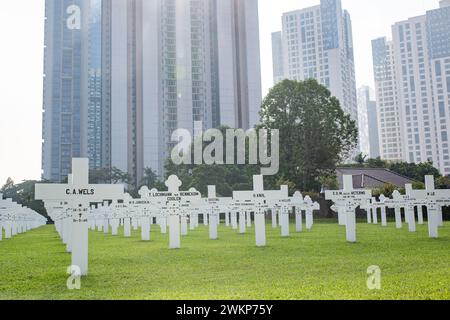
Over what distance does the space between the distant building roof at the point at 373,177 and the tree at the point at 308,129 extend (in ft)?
14.2

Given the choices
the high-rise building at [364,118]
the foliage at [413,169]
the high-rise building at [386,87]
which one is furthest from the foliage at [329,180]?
the high-rise building at [364,118]

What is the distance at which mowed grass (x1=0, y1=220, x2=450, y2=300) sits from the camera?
690 cm

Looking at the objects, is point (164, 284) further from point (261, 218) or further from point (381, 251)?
point (261, 218)

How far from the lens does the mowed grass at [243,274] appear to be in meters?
6.90

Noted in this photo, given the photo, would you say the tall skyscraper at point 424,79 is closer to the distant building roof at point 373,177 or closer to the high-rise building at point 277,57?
the distant building roof at point 373,177

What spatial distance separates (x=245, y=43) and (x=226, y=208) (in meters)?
35.8

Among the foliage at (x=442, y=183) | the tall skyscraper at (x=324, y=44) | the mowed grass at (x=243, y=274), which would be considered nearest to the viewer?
the mowed grass at (x=243, y=274)

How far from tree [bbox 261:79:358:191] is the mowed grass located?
23.8 m

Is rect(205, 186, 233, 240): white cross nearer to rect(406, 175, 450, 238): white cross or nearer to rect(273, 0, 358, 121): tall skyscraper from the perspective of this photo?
rect(406, 175, 450, 238): white cross

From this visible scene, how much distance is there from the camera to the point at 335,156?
3741cm

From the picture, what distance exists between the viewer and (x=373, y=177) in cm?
4288

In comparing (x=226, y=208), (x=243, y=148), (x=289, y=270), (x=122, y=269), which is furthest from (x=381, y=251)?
(x=243, y=148)

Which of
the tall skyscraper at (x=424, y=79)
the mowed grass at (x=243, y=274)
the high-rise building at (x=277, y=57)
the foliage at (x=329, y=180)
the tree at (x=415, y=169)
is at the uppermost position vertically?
the high-rise building at (x=277, y=57)
